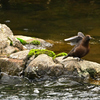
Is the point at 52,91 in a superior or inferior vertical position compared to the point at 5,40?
inferior

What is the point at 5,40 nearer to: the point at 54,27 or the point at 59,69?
the point at 59,69

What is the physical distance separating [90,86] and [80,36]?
1.68m

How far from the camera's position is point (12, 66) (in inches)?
295

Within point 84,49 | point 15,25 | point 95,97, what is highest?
point 84,49

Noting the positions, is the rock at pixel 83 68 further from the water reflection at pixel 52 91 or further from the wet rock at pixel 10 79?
the wet rock at pixel 10 79

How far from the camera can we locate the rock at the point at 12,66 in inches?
294

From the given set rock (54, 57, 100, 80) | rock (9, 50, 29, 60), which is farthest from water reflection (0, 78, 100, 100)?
rock (9, 50, 29, 60)

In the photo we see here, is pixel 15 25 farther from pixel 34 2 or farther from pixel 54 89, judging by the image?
pixel 54 89

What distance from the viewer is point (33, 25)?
50.8 ft

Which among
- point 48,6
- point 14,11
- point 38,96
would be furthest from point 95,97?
point 48,6

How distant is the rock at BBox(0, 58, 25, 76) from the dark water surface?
754 mm

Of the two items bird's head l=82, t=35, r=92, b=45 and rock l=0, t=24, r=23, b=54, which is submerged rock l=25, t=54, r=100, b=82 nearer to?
bird's head l=82, t=35, r=92, b=45

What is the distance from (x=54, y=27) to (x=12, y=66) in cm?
770

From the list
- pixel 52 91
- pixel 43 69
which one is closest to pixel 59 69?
pixel 43 69
